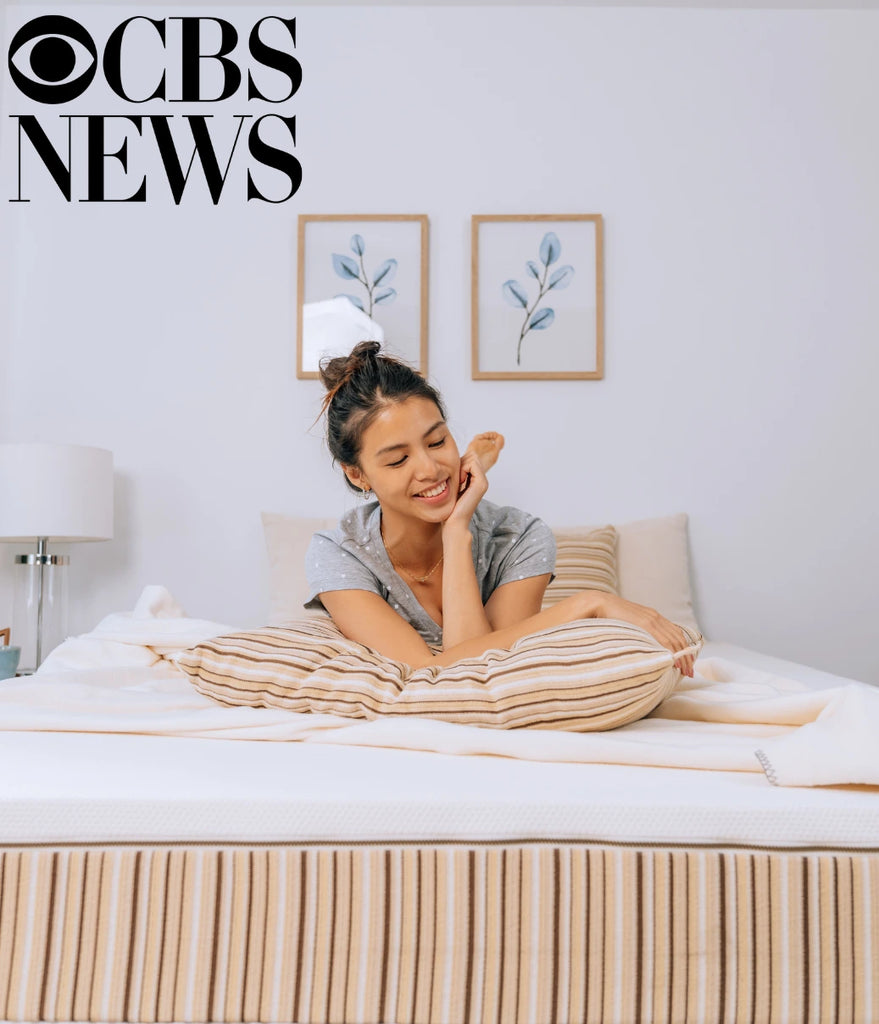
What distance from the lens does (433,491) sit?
1.80 meters

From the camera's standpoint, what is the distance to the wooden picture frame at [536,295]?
316cm

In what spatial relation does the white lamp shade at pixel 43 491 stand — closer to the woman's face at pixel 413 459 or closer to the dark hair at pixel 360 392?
the dark hair at pixel 360 392

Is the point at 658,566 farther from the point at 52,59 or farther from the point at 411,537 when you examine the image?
the point at 52,59

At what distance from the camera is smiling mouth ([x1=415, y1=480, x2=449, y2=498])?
1.80 metres

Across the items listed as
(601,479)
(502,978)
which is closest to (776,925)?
(502,978)

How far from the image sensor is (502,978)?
862mm

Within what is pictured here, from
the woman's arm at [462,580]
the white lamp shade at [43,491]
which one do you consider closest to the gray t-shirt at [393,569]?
the woman's arm at [462,580]

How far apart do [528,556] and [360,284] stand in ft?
5.31

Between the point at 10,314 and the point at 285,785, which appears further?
the point at 10,314

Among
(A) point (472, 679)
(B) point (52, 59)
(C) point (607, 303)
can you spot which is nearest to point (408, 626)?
(A) point (472, 679)

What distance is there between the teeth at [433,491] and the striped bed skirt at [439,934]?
3.18 ft

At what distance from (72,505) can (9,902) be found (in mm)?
2068

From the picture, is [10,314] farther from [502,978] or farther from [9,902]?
[502,978]

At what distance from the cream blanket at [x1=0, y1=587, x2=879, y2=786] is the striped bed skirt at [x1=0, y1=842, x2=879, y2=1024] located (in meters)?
0.11
